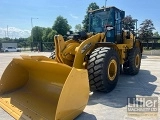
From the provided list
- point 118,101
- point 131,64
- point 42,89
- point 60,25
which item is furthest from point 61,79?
point 60,25

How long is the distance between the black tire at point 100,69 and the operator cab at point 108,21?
153 cm

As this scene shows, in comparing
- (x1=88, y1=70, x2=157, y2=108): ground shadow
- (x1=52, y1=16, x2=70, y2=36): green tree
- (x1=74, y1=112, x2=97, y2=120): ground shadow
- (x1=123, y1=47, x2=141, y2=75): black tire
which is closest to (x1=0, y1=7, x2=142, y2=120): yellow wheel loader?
(x1=74, y1=112, x2=97, y2=120): ground shadow

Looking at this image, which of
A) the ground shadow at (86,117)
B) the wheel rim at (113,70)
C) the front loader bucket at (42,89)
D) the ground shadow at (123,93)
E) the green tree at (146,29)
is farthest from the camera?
the green tree at (146,29)

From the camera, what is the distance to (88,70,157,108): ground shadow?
14.8ft

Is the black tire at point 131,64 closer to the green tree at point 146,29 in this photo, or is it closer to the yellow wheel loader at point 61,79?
the yellow wheel loader at point 61,79

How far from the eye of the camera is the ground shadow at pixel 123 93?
4505mm

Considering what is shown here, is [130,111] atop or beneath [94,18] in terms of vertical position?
beneath

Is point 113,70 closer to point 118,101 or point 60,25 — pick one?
Result: point 118,101

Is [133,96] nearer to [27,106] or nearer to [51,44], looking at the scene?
[27,106]

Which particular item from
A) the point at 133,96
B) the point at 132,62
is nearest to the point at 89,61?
the point at 133,96

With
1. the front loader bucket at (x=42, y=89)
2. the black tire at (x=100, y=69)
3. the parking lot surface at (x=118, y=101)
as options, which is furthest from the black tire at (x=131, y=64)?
the front loader bucket at (x=42, y=89)

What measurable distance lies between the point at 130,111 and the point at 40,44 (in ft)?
96.5

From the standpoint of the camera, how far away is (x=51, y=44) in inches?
1260

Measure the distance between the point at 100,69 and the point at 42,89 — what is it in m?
1.42
